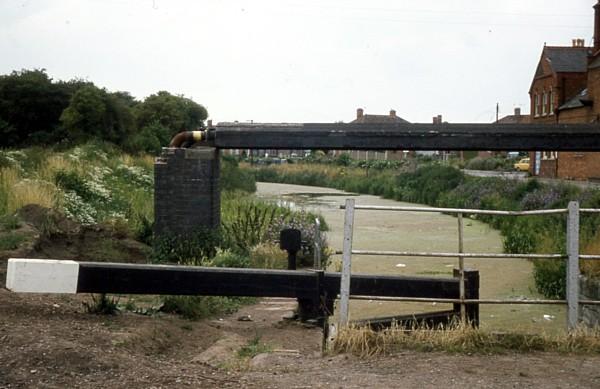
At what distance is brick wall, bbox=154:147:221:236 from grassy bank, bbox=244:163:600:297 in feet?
19.1

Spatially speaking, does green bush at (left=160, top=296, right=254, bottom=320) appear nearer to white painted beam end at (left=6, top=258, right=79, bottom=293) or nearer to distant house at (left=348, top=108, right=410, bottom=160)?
white painted beam end at (left=6, top=258, right=79, bottom=293)

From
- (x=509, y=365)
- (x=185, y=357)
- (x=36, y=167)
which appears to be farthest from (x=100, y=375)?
(x=36, y=167)

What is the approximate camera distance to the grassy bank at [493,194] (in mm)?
13180

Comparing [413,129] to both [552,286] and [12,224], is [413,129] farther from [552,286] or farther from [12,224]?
[12,224]

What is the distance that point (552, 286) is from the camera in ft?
41.2

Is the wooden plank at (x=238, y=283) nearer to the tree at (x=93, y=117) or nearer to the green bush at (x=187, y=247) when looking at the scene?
the green bush at (x=187, y=247)

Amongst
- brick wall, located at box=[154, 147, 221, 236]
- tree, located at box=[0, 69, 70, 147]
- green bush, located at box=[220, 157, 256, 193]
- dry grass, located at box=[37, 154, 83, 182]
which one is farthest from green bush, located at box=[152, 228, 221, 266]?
tree, located at box=[0, 69, 70, 147]

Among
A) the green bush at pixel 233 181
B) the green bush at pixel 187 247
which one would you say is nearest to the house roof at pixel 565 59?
the green bush at pixel 233 181

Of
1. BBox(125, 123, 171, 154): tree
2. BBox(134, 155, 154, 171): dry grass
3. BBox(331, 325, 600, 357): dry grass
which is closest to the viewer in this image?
BBox(331, 325, 600, 357): dry grass

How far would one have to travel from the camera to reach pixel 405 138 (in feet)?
42.5

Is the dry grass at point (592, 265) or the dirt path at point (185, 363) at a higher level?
the dry grass at point (592, 265)

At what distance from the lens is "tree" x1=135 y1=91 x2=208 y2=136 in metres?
45.2

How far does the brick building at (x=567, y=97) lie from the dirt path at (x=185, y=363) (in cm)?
2915

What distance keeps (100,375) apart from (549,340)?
3.77 metres
